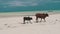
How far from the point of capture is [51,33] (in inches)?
416

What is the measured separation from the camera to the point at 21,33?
10.9 meters

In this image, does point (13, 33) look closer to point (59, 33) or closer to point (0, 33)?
point (0, 33)

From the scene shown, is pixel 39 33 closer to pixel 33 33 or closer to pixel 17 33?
pixel 33 33

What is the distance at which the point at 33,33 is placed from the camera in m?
10.8

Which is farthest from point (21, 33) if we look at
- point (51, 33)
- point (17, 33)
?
point (51, 33)

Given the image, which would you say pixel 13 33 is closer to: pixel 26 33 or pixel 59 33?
pixel 26 33

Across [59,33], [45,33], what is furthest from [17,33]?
[59,33]

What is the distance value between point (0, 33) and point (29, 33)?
1.72 meters

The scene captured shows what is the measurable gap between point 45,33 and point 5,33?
2.31m

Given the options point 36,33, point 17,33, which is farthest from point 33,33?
point 17,33

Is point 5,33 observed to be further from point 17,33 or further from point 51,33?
point 51,33

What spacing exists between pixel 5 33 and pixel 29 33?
1399 mm

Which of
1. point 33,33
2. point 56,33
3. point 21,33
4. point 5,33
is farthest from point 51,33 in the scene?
point 5,33

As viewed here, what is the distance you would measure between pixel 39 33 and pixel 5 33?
6.47 ft
